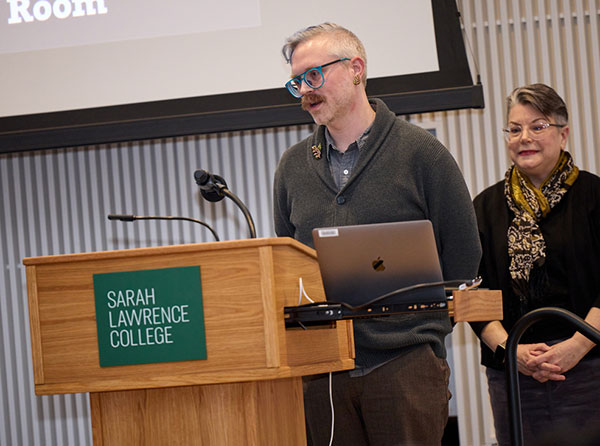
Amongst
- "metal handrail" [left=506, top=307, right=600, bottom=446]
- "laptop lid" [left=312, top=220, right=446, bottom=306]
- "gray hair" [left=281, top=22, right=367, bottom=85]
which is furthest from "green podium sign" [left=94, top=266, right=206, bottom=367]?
"gray hair" [left=281, top=22, right=367, bottom=85]

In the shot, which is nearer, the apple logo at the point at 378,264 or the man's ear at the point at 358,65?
the apple logo at the point at 378,264

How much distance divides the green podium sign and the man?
0.64 m

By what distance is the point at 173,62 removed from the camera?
12.5ft

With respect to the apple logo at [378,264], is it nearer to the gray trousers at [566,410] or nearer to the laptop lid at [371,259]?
the laptop lid at [371,259]

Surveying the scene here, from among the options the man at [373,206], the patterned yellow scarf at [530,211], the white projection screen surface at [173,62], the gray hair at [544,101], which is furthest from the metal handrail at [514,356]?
the white projection screen surface at [173,62]

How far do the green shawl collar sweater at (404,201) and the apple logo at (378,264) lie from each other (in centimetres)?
44

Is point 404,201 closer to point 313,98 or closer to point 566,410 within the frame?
point 313,98

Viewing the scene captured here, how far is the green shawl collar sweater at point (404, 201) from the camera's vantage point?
2.12 meters

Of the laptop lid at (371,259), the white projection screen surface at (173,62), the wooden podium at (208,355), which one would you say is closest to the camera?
the wooden podium at (208,355)

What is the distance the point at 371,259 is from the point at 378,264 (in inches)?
0.8

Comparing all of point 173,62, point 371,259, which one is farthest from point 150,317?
point 173,62

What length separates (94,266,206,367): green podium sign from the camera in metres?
1.58

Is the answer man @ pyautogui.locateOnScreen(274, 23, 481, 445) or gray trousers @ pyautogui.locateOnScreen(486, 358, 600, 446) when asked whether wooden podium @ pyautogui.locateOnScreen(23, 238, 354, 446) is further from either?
gray trousers @ pyautogui.locateOnScreen(486, 358, 600, 446)

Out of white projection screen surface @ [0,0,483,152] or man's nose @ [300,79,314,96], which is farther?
white projection screen surface @ [0,0,483,152]
